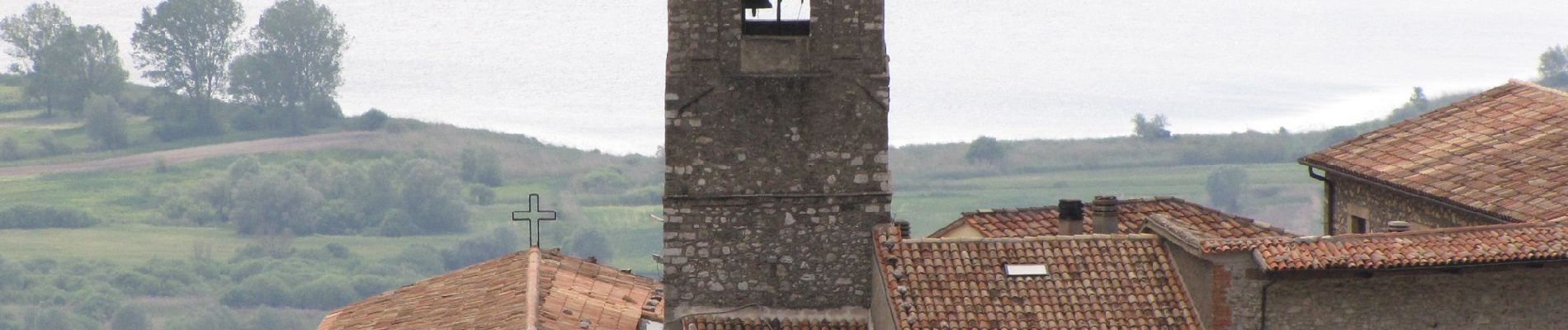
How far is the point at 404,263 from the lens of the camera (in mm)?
111375

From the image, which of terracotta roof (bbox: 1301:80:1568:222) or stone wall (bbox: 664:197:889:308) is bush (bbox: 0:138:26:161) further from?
stone wall (bbox: 664:197:889:308)

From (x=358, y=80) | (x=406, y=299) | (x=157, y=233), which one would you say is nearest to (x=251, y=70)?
(x=358, y=80)

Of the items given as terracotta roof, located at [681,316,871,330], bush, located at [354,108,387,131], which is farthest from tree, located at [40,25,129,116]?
terracotta roof, located at [681,316,871,330]

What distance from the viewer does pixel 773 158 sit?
23.4 meters

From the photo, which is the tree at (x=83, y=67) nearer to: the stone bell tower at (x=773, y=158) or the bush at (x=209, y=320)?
the bush at (x=209, y=320)

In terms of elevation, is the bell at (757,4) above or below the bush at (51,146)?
above

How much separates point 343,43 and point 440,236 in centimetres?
2651

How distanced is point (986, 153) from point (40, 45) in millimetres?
72996

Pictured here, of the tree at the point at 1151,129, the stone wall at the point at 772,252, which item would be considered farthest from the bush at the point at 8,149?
the stone wall at the point at 772,252

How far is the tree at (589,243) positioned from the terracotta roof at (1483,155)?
7069 cm

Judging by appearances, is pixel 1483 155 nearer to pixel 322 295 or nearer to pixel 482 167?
pixel 322 295

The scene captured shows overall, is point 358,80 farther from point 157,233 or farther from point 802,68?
point 802,68

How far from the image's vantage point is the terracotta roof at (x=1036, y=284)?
22.0 m

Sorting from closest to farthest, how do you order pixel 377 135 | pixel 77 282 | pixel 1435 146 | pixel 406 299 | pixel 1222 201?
pixel 1435 146
pixel 406 299
pixel 1222 201
pixel 77 282
pixel 377 135
